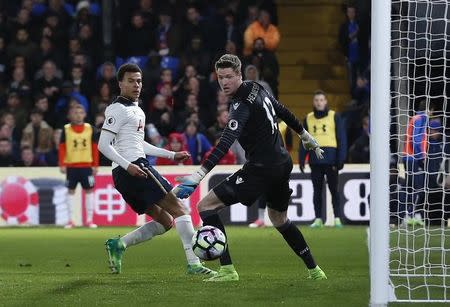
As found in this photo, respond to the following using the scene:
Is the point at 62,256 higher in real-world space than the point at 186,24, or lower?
lower

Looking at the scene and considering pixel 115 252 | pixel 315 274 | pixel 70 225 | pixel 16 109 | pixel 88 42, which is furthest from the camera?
pixel 88 42

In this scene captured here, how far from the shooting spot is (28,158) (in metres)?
19.0

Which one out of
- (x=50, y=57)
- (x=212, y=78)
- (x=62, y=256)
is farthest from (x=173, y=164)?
(x=62, y=256)

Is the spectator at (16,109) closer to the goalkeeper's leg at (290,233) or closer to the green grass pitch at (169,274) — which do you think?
the green grass pitch at (169,274)

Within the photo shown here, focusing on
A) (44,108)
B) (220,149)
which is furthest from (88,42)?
(220,149)

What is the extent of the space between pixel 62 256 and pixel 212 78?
8651 mm

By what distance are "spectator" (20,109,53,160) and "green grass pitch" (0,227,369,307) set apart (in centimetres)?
407

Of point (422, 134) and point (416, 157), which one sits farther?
point (416, 157)

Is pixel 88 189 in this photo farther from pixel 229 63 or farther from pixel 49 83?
pixel 229 63

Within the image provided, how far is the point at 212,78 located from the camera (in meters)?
20.5

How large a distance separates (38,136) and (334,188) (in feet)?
17.8

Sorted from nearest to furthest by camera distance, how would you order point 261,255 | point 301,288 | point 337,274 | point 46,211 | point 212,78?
point 301,288 → point 337,274 → point 261,255 → point 46,211 → point 212,78

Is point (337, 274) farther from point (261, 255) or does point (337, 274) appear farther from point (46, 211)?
point (46, 211)

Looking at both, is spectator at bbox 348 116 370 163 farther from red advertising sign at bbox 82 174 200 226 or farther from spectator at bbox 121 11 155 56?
spectator at bbox 121 11 155 56
